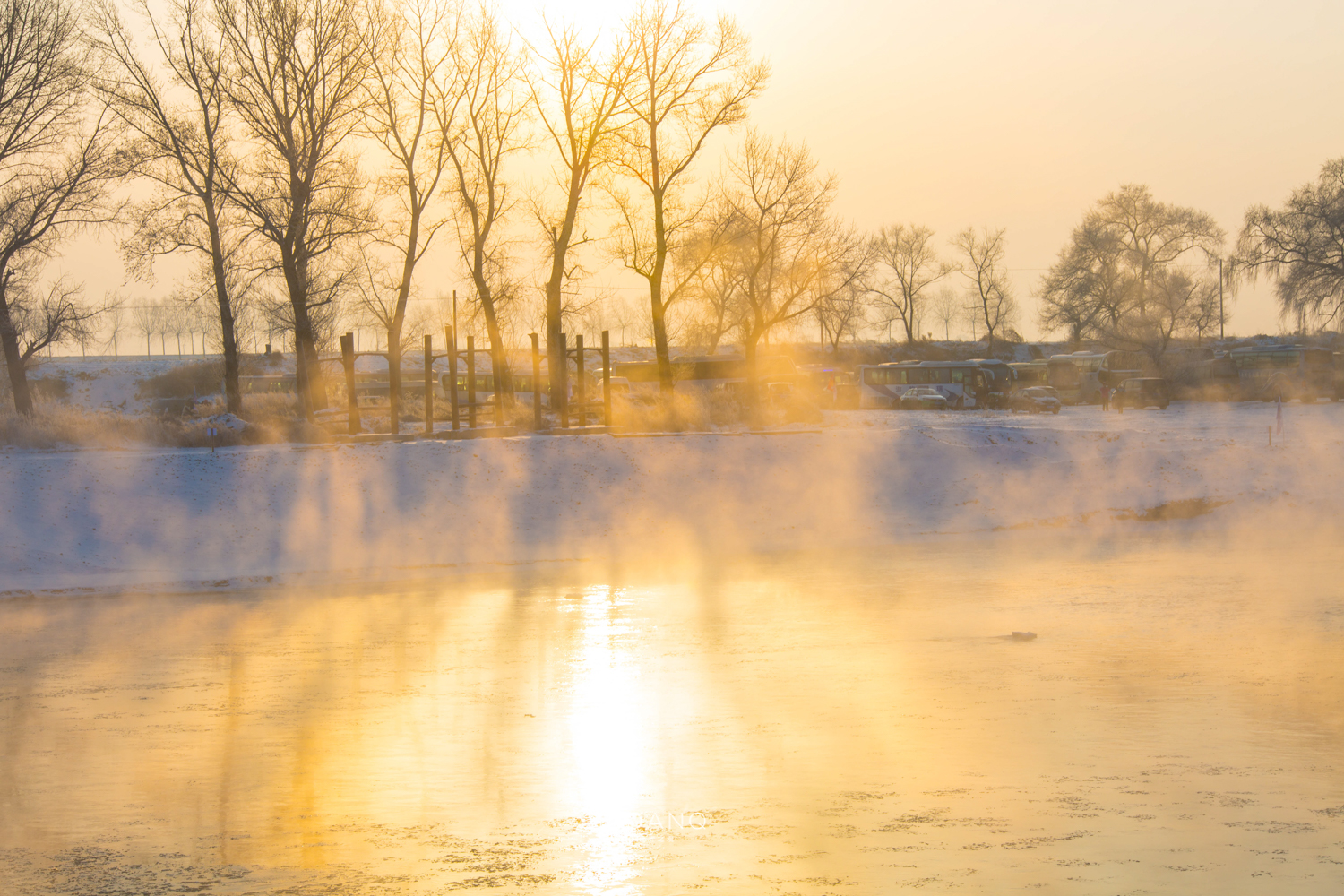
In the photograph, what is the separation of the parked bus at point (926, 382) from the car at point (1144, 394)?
6.86 m

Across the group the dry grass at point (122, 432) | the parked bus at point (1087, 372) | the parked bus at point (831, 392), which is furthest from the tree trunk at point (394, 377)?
the parked bus at point (1087, 372)

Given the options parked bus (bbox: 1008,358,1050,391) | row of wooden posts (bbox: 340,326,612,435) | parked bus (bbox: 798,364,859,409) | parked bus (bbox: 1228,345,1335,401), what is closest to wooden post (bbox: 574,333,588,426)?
row of wooden posts (bbox: 340,326,612,435)

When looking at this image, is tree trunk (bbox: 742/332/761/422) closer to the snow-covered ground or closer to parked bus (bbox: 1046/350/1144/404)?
the snow-covered ground

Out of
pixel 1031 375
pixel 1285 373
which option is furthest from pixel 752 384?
pixel 1031 375

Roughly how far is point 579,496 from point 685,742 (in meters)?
11.9

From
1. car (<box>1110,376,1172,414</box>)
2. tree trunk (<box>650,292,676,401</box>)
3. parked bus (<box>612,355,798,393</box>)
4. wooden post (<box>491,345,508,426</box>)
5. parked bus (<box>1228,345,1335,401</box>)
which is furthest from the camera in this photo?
parked bus (<box>612,355,798,393</box>)

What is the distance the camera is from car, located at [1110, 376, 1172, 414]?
47906 mm

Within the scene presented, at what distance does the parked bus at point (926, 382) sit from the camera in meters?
54.8

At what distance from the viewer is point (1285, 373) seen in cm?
5094

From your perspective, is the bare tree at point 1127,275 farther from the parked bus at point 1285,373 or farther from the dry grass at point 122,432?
the dry grass at point 122,432

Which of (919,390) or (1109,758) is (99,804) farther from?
(919,390)

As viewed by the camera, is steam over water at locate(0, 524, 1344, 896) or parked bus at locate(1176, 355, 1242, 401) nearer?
steam over water at locate(0, 524, 1344, 896)

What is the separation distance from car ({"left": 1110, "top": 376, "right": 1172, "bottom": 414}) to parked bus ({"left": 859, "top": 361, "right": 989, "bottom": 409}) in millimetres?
6856

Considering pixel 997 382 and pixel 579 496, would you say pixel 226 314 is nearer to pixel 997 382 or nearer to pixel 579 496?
pixel 579 496
